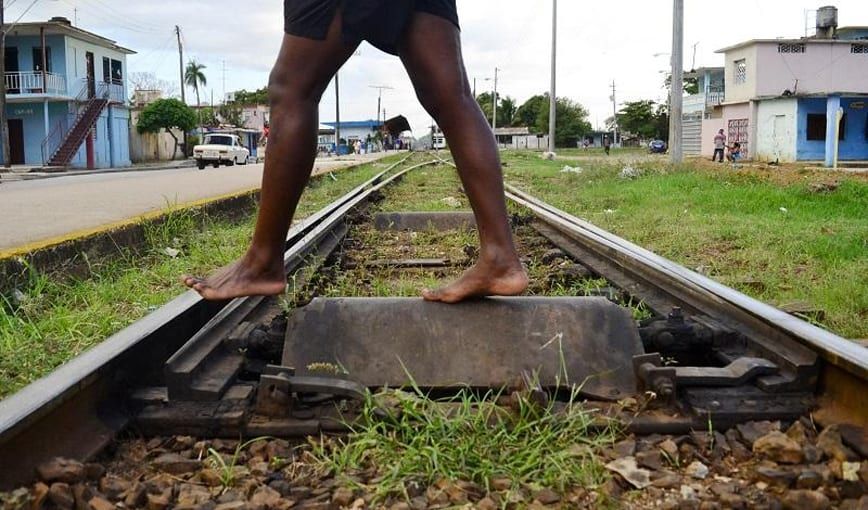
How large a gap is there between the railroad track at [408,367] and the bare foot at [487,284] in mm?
36

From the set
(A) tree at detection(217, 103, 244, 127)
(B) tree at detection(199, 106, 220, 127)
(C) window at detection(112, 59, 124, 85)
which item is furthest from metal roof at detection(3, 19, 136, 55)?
(A) tree at detection(217, 103, 244, 127)

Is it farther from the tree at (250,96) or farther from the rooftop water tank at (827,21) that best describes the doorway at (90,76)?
the tree at (250,96)

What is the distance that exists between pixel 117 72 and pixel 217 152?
17048 millimetres

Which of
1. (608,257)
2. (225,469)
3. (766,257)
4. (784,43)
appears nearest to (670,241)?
(766,257)

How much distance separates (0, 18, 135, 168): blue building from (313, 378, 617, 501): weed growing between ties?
40570 millimetres

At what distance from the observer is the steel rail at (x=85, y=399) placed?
1.69 m

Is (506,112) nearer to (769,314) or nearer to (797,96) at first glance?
(797,96)

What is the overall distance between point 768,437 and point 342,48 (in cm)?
151

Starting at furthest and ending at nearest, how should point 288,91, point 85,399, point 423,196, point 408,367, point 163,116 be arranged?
point 163,116 → point 423,196 → point 288,91 → point 408,367 → point 85,399

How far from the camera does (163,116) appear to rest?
4912cm

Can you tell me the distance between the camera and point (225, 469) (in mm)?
1790

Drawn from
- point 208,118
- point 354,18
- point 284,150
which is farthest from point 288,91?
point 208,118

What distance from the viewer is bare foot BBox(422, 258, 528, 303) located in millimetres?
2422

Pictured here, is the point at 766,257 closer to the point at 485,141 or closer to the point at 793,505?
the point at 485,141
